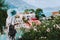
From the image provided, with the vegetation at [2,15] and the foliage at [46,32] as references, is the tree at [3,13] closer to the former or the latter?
the vegetation at [2,15]

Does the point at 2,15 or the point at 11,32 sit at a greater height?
the point at 2,15

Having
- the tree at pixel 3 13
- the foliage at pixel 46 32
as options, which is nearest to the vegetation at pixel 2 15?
the tree at pixel 3 13

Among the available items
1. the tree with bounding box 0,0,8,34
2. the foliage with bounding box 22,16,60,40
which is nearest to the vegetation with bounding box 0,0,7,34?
the tree with bounding box 0,0,8,34

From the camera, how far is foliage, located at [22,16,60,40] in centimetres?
146

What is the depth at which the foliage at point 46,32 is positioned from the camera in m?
1.46

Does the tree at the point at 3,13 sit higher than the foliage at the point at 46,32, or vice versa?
the tree at the point at 3,13

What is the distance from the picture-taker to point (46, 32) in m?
1.47

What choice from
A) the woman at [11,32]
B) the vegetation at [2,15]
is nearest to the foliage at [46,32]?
the woman at [11,32]

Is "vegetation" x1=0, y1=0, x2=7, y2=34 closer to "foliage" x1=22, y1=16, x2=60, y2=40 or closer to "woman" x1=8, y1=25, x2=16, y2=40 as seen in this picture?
"woman" x1=8, y1=25, x2=16, y2=40

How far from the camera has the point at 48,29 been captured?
4.84ft

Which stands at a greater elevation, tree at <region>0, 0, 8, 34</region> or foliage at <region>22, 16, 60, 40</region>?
tree at <region>0, 0, 8, 34</region>

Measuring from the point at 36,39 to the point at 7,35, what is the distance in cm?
25

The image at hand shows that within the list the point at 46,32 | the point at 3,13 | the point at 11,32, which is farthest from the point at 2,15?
the point at 46,32

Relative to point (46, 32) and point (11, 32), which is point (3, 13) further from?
point (46, 32)
